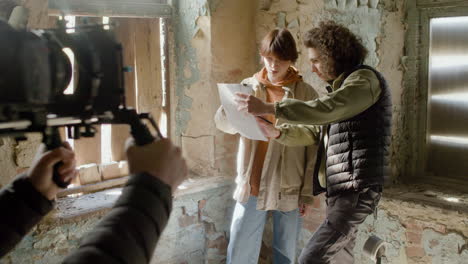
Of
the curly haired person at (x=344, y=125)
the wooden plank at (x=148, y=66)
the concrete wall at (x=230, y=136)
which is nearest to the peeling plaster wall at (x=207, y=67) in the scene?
the concrete wall at (x=230, y=136)

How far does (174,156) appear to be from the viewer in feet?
3.60

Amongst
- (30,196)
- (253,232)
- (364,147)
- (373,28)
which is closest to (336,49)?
(364,147)

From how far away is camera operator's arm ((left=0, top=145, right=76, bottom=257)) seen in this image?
47.0 inches

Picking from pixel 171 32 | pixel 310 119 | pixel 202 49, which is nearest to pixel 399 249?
pixel 310 119

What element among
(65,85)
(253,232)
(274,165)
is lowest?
(253,232)

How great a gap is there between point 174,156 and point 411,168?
2.23m

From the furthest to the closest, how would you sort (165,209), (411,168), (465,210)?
(411,168)
(465,210)
(165,209)

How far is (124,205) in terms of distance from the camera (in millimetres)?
1032

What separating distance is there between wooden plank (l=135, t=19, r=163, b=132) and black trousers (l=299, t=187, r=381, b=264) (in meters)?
1.40

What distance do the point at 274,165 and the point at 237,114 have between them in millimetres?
400

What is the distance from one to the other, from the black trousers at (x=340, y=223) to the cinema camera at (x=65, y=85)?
1257mm

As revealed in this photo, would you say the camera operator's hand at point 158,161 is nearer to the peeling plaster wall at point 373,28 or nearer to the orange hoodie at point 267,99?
the orange hoodie at point 267,99

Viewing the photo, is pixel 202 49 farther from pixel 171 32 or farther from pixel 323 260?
pixel 323 260

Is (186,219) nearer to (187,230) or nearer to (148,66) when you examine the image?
(187,230)
